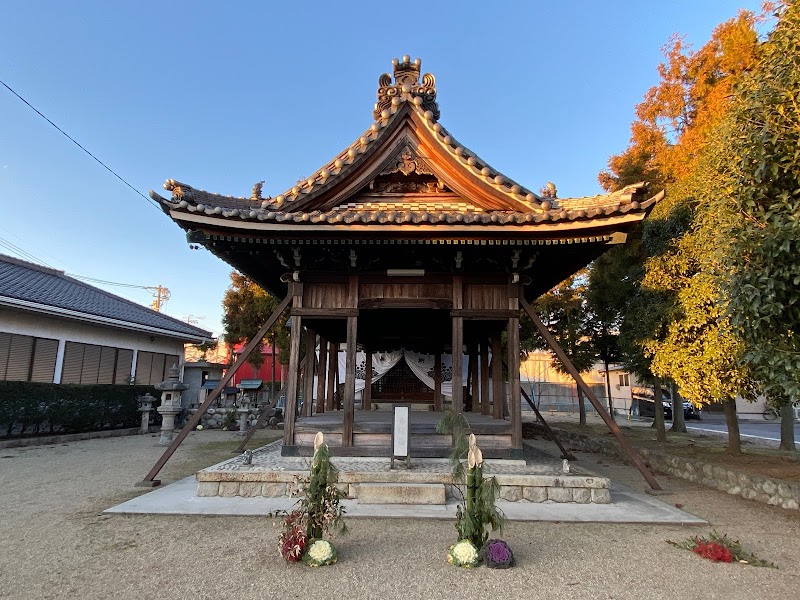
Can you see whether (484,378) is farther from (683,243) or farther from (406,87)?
(406,87)

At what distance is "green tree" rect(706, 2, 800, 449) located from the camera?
553 cm

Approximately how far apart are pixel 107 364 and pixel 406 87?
16201mm

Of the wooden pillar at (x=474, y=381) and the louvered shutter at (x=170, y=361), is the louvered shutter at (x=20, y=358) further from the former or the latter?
the wooden pillar at (x=474, y=381)

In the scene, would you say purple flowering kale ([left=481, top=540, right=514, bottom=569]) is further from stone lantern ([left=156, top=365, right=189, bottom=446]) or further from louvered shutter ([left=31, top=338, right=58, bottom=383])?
louvered shutter ([left=31, top=338, right=58, bottom=383])

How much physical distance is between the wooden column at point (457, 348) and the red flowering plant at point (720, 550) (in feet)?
11.9

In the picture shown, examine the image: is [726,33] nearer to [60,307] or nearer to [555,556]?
[555,556]


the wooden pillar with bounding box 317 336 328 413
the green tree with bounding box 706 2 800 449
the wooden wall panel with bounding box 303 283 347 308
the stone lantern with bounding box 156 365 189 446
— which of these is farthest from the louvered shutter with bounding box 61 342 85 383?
the green tree with bounding box 706 2 800 449

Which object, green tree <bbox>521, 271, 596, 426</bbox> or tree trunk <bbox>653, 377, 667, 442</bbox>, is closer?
tree trunk <bbox>653, 377, 667, 442</bbox>

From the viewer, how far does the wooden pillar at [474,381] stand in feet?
49.1

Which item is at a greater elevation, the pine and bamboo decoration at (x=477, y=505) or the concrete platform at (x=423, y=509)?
the pine and bamboo decoration at (x=477, y=505)

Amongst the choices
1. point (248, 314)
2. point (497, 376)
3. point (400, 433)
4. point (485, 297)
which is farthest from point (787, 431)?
point (248, 314)

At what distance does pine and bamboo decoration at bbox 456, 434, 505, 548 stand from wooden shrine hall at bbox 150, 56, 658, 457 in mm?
3305

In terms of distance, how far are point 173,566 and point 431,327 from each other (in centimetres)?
950

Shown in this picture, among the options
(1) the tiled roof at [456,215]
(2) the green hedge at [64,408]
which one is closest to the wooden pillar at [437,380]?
(1) the tiled roof at [456,215]
